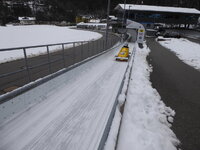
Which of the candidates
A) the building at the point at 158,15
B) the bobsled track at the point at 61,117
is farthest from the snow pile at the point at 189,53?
the building at the point at 158,15

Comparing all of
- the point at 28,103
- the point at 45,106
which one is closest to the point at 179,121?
the point at 45,106

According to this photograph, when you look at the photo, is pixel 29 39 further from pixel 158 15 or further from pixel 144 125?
pixel 158 15

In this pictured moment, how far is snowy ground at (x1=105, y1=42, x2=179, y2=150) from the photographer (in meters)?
A: 3.36

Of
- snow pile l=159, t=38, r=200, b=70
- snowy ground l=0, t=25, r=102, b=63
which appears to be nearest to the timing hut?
snowy ground l=0, t=25, r=102, b=63

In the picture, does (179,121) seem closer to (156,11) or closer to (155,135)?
(155,135)

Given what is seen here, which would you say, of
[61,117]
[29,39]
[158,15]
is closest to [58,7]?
[158,15]

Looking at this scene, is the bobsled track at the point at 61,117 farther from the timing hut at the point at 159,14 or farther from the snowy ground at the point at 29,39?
the timing hut at the point at 159,14

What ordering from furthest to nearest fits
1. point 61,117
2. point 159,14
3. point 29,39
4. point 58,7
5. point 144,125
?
point 58,7 → point 159,14 → point 29,39 → point 144,125 → point 61,117

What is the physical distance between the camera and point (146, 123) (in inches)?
163

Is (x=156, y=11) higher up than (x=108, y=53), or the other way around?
(x=156, y=11)

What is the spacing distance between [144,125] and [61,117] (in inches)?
90.2

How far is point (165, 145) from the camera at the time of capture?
3.45 metres

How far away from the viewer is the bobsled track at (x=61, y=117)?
3014 mm

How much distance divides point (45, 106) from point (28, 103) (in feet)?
1.49
